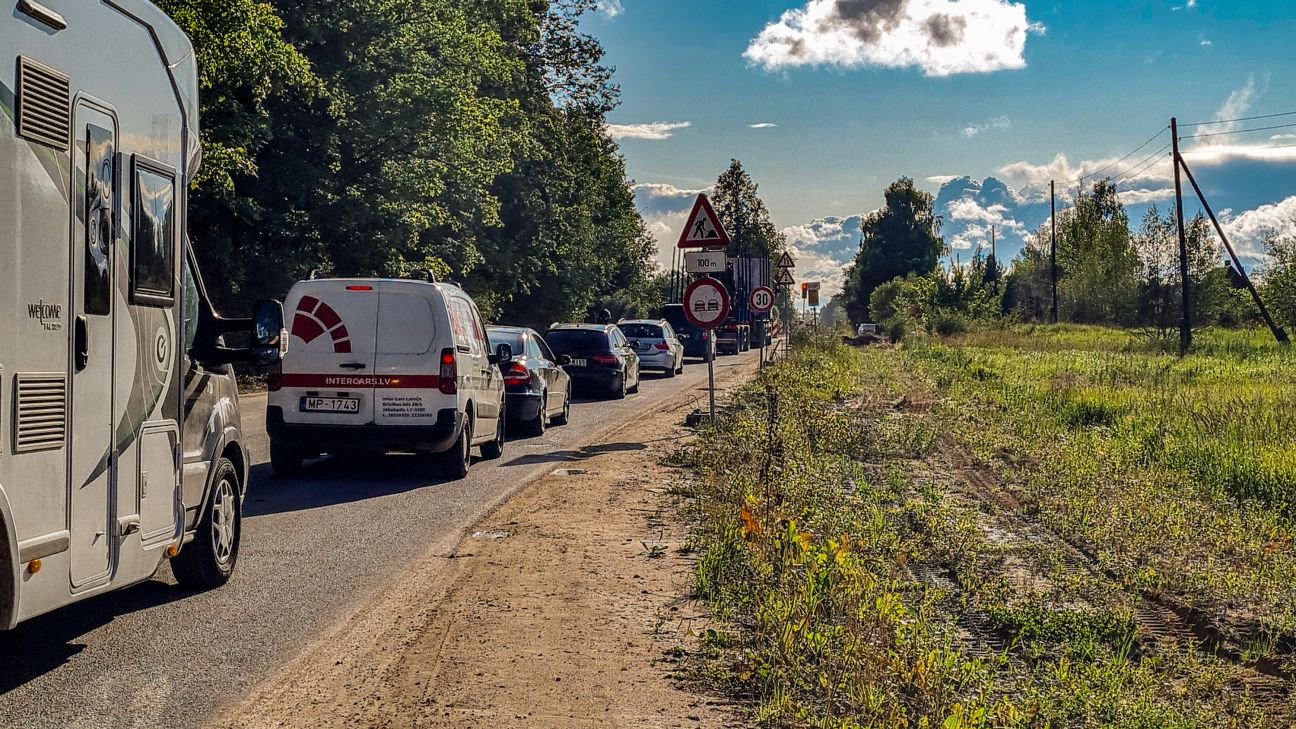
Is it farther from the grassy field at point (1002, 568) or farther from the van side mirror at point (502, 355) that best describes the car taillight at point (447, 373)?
the grassy field at point (1002, 568)


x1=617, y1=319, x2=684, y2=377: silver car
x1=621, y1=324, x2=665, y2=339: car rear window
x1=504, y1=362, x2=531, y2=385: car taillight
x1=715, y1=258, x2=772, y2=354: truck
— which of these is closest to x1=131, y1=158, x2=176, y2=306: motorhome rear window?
x1=504, y1=362, x2=531, y2=385: car taillight

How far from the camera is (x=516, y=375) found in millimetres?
16547

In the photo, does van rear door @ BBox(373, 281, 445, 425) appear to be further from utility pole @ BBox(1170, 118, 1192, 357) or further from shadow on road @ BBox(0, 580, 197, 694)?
utility pole @ BBox(1170, 118, 1192, 357)

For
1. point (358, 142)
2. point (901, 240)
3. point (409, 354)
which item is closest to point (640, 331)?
point (358, 142)

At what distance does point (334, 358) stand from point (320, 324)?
0.37m

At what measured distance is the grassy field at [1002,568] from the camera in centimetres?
514

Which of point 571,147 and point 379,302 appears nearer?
point 379,302

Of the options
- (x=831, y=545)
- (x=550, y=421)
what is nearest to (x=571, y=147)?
(x=550, y=421)

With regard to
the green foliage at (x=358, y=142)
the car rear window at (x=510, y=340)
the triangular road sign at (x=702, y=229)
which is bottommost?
the car rear window at (x=510, y=340)

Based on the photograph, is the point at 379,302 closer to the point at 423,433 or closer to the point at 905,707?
the point at 423,433

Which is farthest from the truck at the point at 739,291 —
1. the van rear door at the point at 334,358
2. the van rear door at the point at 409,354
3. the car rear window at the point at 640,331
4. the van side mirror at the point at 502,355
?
the van rear door at the point at 334,358

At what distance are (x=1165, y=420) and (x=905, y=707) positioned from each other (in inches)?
522

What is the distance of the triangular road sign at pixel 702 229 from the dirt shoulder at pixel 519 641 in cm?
645

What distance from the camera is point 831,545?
20.5 feet
